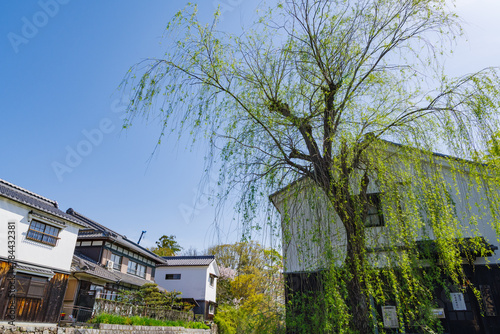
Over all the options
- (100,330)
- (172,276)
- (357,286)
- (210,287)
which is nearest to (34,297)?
(100,330)

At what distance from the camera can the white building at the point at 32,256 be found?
10.1m

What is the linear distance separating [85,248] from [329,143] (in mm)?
16897

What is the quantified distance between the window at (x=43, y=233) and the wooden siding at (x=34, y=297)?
1.31 meters

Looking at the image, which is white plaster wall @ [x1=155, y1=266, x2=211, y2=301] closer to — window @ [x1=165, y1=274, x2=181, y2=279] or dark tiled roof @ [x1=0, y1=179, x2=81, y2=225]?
window @ [x1=165, y1=274, x2=181, y2=279]

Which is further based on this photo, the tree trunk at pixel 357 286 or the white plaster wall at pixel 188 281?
the white plaster wall at pixel 188 281

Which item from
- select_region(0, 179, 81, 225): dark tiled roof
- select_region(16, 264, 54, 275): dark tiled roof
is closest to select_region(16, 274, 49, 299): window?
select_region(16, 264, 54, 275): dark tiled roof

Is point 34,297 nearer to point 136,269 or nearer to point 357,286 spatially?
point 136,269

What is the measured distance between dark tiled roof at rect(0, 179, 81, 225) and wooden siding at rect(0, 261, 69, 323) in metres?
2.18

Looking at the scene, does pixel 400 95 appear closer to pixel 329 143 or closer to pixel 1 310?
pixel 329 143

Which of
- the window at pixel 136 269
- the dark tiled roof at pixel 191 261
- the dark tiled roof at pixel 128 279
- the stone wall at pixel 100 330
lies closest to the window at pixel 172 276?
the dark tiled roof at pixel 191 261

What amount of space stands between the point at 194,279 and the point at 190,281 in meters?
0.40

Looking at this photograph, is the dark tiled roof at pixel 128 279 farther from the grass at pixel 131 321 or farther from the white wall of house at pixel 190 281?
the white wall of house at pixel 190 281

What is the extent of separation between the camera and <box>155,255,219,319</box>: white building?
23.0m

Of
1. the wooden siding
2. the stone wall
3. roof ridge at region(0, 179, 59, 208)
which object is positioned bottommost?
the stone wall
